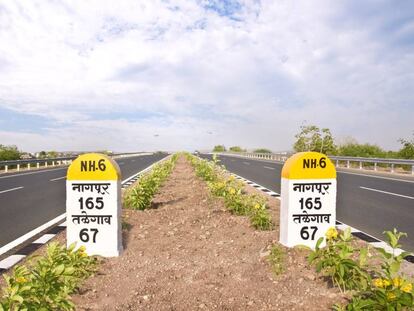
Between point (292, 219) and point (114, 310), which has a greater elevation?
point (292, 219)

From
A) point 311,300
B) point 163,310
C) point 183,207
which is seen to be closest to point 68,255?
point 163,310

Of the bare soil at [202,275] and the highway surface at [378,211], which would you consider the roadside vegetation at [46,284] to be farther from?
the highway surface at [378,211]

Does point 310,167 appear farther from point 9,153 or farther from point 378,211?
point 9,153

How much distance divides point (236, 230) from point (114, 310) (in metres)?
3.27

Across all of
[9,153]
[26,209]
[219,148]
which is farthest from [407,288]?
[219,148]

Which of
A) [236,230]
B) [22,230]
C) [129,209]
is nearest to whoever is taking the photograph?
[236,230]

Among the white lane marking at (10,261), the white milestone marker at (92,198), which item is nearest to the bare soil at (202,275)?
the white milestone marker at (92,198)

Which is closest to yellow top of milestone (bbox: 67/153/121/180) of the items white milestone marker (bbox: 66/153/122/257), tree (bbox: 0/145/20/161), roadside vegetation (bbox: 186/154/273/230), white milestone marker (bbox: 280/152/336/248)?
white milestone marker (bbox: 66/153/122/257)

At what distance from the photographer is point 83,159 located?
5.51 m

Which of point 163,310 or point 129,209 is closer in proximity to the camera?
point 163,310

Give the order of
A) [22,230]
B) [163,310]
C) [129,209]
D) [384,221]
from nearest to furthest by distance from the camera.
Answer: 1. [163,310]
2. [22,230]
3. [384,221]
4. [129,209]

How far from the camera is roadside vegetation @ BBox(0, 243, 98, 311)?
10.3 feet

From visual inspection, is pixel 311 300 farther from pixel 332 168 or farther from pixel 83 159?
pixel 83 159

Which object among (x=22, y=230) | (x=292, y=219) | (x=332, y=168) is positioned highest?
(x=332, y=168)
